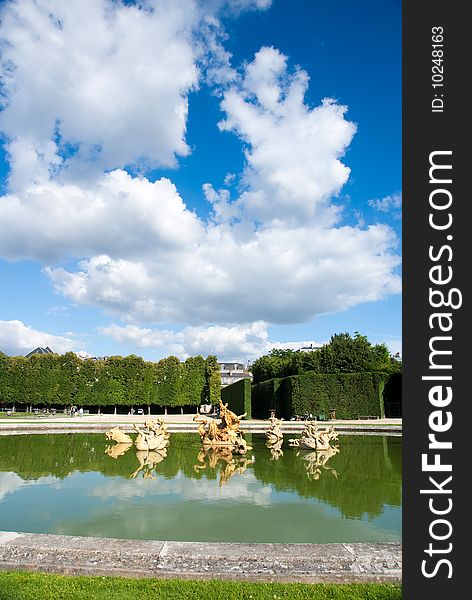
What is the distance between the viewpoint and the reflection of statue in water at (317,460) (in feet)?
42.1

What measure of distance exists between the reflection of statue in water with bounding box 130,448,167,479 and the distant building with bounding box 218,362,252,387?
82774 mm

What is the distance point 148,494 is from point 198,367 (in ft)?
127

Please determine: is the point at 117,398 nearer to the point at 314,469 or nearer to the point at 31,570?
the point at 314,469

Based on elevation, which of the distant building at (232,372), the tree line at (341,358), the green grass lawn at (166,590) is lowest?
the distant building at (232,372)

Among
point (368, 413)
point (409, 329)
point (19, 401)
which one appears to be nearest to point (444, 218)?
point (409, 329)

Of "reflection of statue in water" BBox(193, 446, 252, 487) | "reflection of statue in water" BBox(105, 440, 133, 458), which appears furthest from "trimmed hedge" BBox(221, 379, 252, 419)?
"reflection of statue in water" BBox(193, 446, 252, 487)

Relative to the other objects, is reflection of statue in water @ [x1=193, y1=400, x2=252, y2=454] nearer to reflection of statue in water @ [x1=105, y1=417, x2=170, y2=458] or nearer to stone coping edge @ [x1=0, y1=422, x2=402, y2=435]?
reflection of statue in water @ [x1=105, y1=417, x2=170, y2=458]

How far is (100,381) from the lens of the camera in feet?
150

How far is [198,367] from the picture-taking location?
4884cm

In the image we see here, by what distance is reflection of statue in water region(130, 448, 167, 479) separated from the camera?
12.7 m

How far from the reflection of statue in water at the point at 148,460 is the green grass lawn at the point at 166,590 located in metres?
7.59

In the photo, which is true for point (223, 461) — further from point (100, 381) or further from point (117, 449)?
point (100, 381)

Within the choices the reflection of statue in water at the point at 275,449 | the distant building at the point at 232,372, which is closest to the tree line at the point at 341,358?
the reflection of statue in water at the point at 275,449

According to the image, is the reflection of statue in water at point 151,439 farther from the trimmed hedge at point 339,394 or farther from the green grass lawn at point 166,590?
the trimmed hedge at point 339,394
